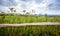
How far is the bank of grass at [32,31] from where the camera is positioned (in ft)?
6.79

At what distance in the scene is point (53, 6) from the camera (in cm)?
215

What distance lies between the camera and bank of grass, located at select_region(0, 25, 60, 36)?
207cm

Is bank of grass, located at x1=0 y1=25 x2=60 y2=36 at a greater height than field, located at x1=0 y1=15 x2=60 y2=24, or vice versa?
field, located at x1=0 y1=15 x2=60 y2=24

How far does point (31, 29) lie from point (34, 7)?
13.3 inches

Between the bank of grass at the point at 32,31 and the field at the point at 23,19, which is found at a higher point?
the field at the point at 23,19

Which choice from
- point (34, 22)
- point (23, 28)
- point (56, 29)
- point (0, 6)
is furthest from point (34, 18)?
point (0, 6)

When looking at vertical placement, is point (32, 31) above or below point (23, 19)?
below

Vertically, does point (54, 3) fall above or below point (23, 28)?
above

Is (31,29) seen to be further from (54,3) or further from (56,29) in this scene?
(54,3)

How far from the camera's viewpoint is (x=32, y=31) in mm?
2104

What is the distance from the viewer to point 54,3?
7.04 feet

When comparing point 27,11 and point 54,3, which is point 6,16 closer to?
point 27,11

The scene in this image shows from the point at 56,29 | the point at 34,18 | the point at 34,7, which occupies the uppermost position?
the point at 34,7

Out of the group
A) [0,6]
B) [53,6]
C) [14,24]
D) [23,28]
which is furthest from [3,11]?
[53,6]
